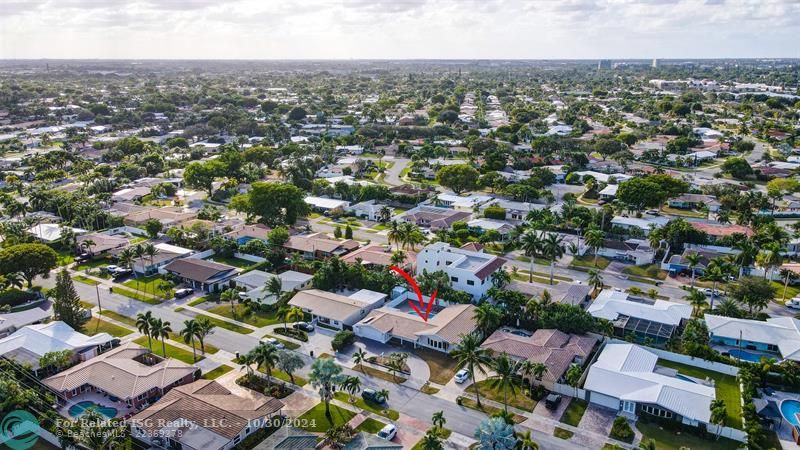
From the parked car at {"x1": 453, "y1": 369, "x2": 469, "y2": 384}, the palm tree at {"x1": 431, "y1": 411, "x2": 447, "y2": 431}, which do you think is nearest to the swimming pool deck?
the palm tree at {"x1": 431, "y1": 411, "x2": 447, "y2": 431}

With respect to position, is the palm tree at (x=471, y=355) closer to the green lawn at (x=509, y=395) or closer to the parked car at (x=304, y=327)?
the green lawn at (x=509, y=395)

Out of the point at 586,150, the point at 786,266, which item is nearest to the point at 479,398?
the point at 786,266

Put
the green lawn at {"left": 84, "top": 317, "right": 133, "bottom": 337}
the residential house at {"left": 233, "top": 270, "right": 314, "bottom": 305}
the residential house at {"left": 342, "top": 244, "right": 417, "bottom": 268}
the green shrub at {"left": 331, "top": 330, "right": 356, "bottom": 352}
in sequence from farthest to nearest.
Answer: the residential house at {"left": 342, "top": 244, "right": 417, "bottom": 268}, the residential house at {"left": 233, "top": 270, "right": 314, "bottom": 305}, the green lawn at {"left": 84, "top": 317, "right": 133, "bottom": 337}, the green shrub at {"left": 331, "top": 330, "right": 356, "bottom": 352}

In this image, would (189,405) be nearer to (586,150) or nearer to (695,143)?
(586,150)

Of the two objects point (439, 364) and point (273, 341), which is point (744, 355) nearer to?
point (439, 364)

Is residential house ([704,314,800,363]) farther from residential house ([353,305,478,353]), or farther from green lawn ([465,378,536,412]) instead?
residential house ([353,305,478,353])

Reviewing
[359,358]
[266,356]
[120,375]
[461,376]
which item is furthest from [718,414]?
[120,375]
